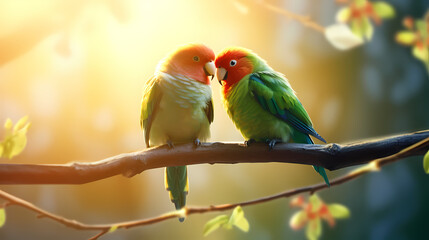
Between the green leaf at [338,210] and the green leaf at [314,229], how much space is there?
2.4 inches

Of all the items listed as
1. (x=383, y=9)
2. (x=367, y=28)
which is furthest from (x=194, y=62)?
(x=383, y=9)

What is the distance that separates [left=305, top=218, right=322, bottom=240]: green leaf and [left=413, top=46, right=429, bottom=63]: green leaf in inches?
26.4

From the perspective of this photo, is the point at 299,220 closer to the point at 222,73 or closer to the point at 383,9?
the point at 222,73

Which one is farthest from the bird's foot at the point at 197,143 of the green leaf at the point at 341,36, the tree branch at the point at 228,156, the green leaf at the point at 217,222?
Answer: the green leaf at the point at 341,36

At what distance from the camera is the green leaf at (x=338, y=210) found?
1174 millimetres

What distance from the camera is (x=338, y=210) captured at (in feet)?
3.86

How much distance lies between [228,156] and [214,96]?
1.08 feet

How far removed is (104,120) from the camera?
1.07 metres

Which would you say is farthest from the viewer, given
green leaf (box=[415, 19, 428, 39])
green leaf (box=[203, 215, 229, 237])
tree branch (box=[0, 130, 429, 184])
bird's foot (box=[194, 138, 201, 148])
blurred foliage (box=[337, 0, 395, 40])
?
green leaf (box=[415, 19, 428, 39])

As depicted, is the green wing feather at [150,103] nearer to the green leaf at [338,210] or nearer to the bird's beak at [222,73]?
the bird's beak at [222,73]

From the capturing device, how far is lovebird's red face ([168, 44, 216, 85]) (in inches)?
33.3

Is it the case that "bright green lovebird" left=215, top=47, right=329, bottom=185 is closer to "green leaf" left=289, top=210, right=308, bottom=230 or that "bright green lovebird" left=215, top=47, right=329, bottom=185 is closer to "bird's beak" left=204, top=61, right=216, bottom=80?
"bird's beak" left=204, top=61, right=216, bottom=80

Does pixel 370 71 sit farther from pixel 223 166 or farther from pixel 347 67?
pixel 223 166

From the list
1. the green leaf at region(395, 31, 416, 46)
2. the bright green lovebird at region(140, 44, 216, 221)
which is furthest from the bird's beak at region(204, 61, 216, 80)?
the green leaf at region(395, 31, 416, 46)
